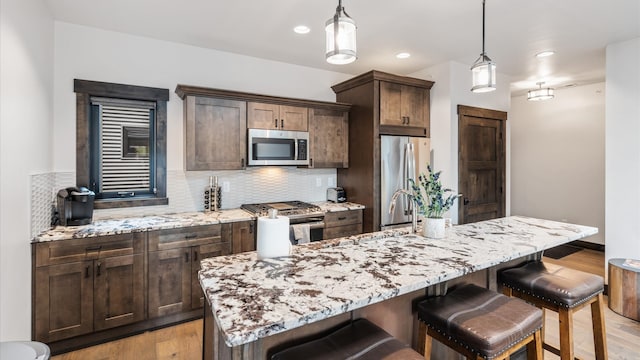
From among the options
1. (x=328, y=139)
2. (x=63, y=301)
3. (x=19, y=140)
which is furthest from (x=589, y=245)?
(x=19, y=140)

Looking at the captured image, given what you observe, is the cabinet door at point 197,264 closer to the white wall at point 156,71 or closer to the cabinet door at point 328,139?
the white wall at point 156,71

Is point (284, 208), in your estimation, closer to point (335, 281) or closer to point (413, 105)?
point (413, 105)

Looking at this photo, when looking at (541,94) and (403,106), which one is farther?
(541,94)

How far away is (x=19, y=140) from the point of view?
1985 millimetres

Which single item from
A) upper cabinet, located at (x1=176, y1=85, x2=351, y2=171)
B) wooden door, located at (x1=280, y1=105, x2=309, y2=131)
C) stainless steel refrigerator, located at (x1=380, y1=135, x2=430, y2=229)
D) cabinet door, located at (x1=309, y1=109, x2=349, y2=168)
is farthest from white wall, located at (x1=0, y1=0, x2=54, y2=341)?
stainless steel refrigerator, located at (x1=380, y1=135, x2=430, y2=229)

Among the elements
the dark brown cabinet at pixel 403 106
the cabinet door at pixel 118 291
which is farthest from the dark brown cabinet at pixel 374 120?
the cabinet door at pixel 118 291

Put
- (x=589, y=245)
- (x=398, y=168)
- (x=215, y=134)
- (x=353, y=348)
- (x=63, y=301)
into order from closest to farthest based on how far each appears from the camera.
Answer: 1. (x=353, y=348)
2. (x=63, y=301)
3. (x=215, y=134)
4. (x=398, y=168)
5. (x=589, y=245)

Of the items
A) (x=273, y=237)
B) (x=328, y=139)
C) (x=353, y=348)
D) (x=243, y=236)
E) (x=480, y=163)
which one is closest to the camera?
(x=353, y=348)

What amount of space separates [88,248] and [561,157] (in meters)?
6.87

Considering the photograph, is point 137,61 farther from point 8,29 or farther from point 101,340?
point 101,340

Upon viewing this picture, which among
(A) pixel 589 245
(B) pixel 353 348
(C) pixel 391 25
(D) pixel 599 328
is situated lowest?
(A) pixel 589 245

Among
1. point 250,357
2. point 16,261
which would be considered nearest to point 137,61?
point 16,261

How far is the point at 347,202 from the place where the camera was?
13.6 feet

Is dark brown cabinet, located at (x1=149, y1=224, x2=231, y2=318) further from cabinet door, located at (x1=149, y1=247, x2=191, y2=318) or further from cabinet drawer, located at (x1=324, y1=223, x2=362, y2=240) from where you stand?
cabinet drawer, located at (x1=324, y1=223, x2=362, y2=240)
